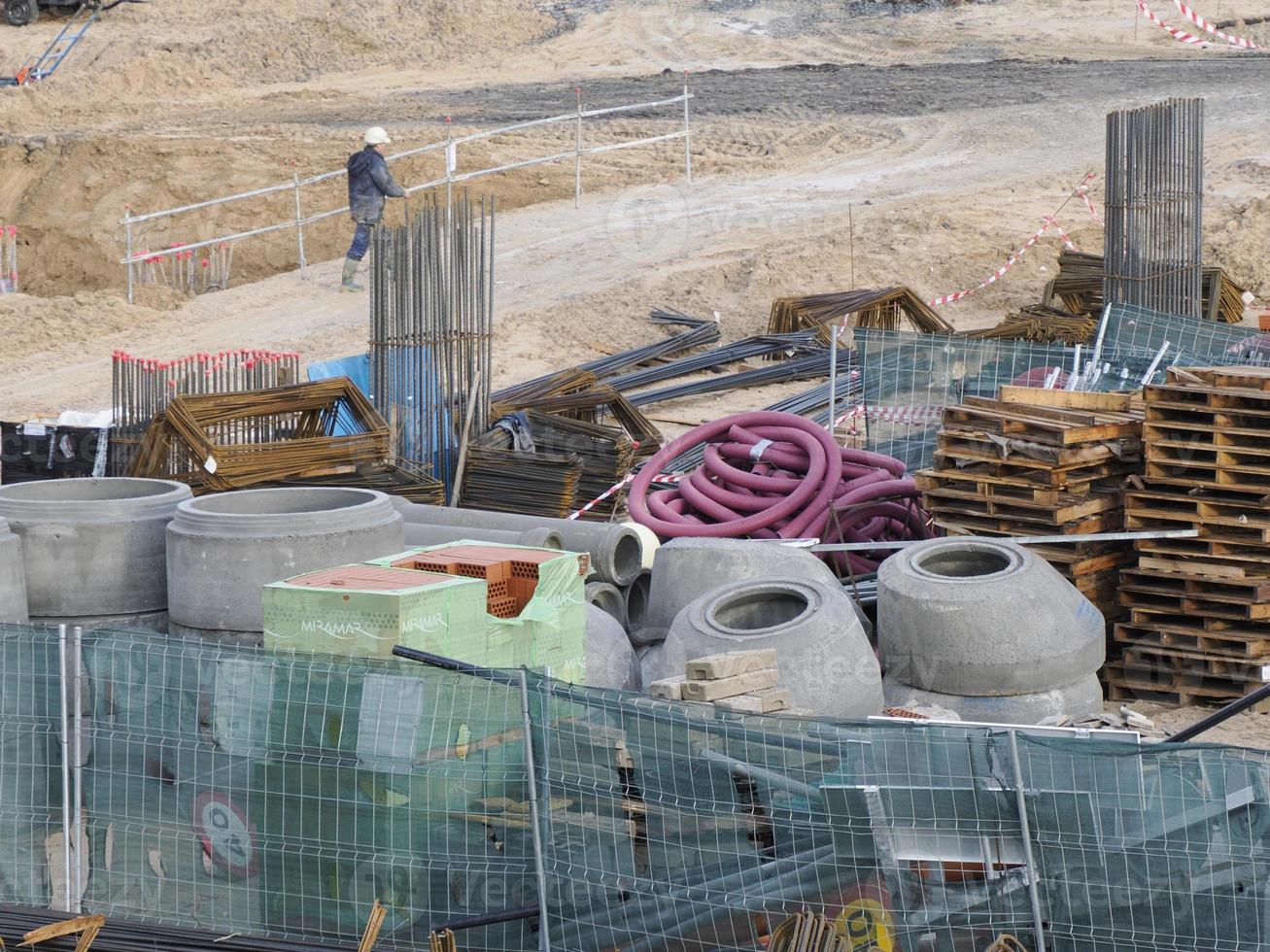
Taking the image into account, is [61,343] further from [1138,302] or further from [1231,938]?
[1231,938]

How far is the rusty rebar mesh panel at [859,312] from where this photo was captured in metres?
19.9

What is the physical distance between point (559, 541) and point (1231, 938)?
6.28m

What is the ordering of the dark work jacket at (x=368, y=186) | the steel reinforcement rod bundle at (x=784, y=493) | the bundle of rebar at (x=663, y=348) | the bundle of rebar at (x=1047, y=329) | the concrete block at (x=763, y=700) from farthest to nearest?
the dark work jacket at (x=368, y=186), the bundle of rebar at (x=663, y=348), the bundle of rebar at (x=1047, y=329), the steel reinforcement rod bundle at (x=784, y=493), the concrete block at (x=763, y=700)

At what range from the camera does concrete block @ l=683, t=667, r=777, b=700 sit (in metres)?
8.09

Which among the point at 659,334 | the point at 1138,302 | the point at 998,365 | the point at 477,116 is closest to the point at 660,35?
the point at 477,116

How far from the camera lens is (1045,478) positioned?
11211 mm

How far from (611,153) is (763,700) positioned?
2293 cm

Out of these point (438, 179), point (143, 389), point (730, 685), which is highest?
point (438, 179)

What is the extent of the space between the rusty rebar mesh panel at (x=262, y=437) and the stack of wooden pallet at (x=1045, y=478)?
465 centimetres

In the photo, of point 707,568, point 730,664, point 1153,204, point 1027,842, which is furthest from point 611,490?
point 1027,842

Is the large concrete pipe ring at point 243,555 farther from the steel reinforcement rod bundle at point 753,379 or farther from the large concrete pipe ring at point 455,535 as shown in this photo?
the steel reinforcement rod bundle at point 753,379

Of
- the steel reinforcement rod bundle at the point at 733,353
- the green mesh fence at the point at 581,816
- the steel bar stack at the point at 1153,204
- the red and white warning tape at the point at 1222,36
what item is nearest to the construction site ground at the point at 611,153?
the red and white warning tape at the point at 1222,36

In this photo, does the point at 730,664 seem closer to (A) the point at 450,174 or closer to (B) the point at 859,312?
(B) the point at 859,312

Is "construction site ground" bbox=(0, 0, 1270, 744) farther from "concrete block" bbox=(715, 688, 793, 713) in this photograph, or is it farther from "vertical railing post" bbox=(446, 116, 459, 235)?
"concrete block" bbox=(715, 688, 793, 713)
